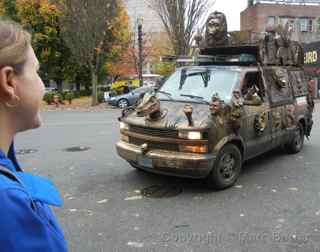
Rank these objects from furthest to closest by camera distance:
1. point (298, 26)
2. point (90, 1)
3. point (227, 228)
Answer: point (298, 26)
point (90, 1)
point (227, 228)

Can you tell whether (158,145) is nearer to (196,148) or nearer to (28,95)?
(196,148)

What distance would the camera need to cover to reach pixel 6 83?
1080 mm

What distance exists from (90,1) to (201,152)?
18194 millimetres

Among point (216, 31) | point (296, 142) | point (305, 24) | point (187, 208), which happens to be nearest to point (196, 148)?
point (187, 208)

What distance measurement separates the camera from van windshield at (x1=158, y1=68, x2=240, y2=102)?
19.2 feet

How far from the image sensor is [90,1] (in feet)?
68.5

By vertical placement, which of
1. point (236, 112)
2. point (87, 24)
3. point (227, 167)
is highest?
point (87, 24)

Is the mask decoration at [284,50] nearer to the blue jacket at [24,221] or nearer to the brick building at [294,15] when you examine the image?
the blue jacket at [24,221]

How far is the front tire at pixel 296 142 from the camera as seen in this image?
25.4 feet

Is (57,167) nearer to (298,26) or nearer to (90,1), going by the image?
(90,1)

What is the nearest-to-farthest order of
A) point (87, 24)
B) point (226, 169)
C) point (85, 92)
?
point (226, 169)
point (87, 24)
point (85, 92)

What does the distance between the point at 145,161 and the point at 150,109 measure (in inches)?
31.5

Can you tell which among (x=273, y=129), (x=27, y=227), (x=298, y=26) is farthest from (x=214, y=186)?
(x=298, y=26)

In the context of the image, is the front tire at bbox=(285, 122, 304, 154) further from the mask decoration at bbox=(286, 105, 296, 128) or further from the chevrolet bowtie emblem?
the chevrolet bowtie emblem
